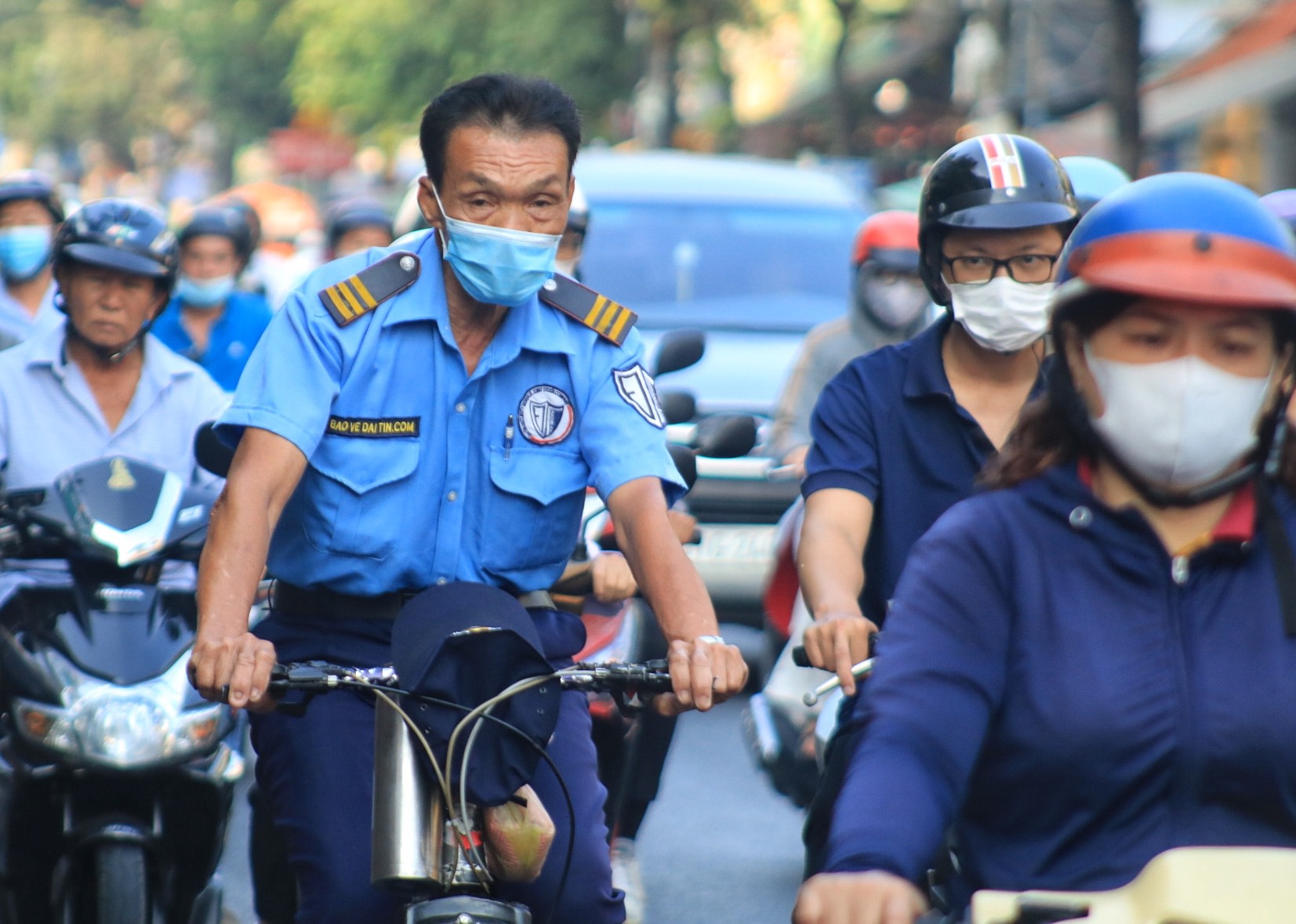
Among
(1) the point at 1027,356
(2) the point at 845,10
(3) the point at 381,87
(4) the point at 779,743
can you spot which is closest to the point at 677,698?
(1) the point at 1027,356

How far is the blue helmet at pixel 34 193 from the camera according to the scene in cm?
920

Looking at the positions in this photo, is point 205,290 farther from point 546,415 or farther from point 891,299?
point 546,415

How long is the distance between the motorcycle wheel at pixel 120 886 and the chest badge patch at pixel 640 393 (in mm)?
1400

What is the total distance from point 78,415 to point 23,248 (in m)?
3.98

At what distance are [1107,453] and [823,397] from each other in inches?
65.5

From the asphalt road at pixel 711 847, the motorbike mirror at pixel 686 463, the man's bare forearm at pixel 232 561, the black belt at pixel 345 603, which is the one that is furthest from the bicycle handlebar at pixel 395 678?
the asphalt road at pixel 711 847

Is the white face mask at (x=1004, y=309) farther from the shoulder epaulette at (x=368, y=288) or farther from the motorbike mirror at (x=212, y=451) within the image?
the motorbike mirror at (x=212, y=451)

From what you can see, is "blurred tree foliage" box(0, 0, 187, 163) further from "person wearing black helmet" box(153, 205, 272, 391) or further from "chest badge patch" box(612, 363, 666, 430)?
"chest badge patch" box(612, 363, 666, 430)

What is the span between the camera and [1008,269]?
435 cm

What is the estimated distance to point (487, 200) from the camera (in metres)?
4.00

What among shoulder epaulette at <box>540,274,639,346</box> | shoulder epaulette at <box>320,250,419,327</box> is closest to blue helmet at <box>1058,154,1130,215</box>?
shoulder epaulette at <box>540,274,639,346</box>

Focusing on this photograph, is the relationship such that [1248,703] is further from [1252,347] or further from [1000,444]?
[1000,444]

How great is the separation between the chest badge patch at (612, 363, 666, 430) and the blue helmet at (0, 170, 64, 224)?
5767 millimetres

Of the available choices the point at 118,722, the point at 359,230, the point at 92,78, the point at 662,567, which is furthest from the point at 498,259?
the point at 92,78
